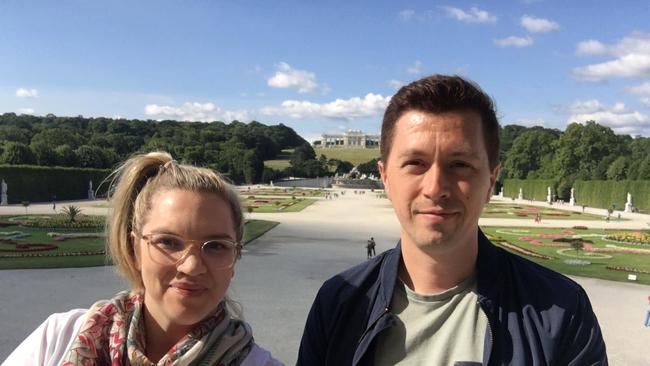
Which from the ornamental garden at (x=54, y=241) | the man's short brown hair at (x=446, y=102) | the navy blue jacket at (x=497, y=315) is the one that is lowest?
the ornamental garden at (x=54, y=241)

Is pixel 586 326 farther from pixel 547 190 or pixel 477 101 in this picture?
pixel 547 190

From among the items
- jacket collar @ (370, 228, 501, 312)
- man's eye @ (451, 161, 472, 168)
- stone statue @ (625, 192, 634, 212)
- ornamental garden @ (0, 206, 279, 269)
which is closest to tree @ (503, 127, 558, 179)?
stone statue @ (625, 192, 634, 212)

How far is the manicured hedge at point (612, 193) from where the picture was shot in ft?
136

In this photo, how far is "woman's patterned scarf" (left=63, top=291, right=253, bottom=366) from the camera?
1761 millimetres

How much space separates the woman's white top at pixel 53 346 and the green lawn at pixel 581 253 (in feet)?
44.6

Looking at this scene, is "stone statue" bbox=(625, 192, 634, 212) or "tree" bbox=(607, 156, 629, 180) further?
"tree" bbox=(607, 156, 629, 180)

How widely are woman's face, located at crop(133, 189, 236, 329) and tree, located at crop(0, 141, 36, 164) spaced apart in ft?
157

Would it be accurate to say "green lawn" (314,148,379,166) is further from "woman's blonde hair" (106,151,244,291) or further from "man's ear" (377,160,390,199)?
"woman's blonde hair" (106,151,244,291)

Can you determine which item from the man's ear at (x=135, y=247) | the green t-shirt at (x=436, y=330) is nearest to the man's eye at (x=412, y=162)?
the green t-shirt at (x=436, y=330)

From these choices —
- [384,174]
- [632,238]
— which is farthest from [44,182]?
[384,174]

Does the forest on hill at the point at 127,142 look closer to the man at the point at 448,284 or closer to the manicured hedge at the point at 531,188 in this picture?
the man at the point at 448,284

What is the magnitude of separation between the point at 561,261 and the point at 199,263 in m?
15.6

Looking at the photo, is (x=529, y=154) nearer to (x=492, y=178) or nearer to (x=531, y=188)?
(x=531, y=188)

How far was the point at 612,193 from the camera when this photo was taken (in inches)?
1781
